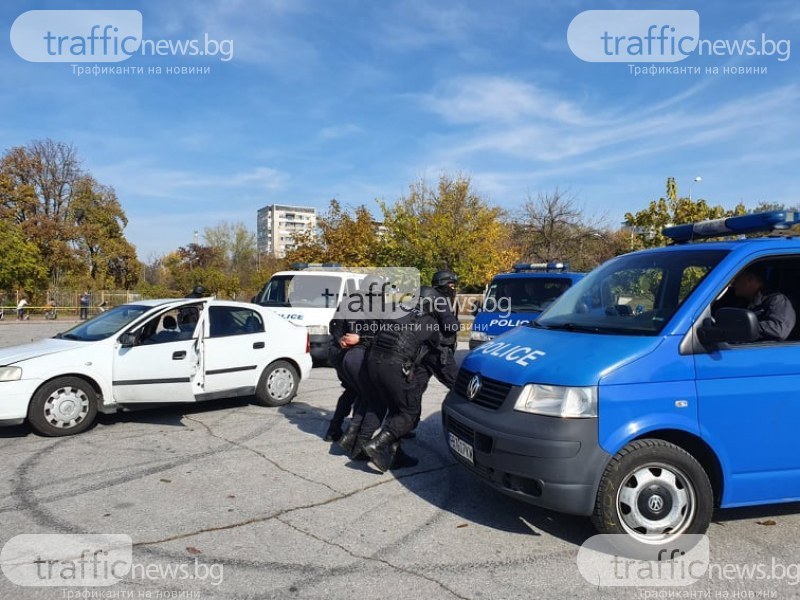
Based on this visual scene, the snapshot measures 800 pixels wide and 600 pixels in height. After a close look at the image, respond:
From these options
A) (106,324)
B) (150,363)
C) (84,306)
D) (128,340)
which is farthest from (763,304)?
(84,306)

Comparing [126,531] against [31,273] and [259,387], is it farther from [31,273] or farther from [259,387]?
[31,273]

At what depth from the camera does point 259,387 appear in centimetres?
786

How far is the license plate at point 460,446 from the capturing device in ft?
13.1

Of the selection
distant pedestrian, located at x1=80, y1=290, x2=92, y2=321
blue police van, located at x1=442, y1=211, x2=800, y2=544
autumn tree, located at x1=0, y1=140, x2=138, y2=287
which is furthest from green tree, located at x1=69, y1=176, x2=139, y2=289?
blue police van, located at x1=442, y1=211, x2=800, y2=544

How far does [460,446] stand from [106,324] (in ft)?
16.8

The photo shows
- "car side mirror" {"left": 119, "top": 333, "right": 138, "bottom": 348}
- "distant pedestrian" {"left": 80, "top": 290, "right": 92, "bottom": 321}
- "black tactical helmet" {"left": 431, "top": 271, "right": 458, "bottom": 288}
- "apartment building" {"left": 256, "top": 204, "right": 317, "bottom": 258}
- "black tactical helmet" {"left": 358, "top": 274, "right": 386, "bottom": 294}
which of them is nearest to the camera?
"black tactical helmet" {"left": 431, "top": 271, "right": 458, "bottom": 288}

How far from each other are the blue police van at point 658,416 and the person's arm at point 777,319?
13mm

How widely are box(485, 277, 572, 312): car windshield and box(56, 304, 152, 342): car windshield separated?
19.0 ft

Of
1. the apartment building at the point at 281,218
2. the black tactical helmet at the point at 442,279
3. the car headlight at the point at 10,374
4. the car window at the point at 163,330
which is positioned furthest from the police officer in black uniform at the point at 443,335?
the apartment building at the point at 281,218

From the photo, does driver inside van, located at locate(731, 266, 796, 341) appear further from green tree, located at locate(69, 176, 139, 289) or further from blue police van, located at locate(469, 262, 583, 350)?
green tree, located at locate(69, 176, 139, 289)

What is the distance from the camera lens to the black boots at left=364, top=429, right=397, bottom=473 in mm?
5086

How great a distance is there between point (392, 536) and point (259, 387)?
4373 mm

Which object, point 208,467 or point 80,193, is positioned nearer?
point 208,467

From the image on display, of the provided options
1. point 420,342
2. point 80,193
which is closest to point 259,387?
point 420,342
